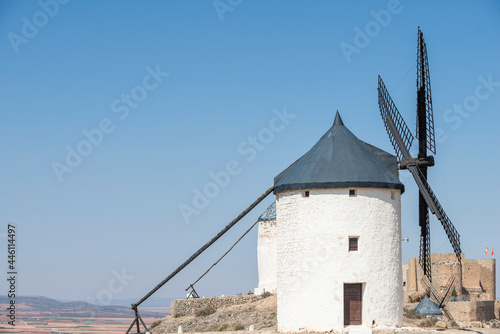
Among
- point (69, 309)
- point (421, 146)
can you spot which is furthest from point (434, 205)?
point (69, 309)

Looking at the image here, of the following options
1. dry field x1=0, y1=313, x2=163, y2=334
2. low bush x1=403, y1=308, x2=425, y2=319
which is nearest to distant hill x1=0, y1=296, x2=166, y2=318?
dry field x1=0, y1=313, x2=163, y2=334

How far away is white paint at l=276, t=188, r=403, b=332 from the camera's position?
70.9 feet

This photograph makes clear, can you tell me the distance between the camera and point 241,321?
30.1 m

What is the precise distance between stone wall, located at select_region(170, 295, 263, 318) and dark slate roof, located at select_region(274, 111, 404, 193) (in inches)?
501

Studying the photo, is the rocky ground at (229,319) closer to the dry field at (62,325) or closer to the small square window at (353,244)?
the dry field at (62,325)

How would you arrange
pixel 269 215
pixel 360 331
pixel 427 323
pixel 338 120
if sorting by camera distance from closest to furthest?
1. pixel 360 331
2. pixel 338 120
3. pixel 427 323
4. pixel 269 215

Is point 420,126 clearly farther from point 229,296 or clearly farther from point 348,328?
point 348,328

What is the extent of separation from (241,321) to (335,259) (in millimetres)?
9491

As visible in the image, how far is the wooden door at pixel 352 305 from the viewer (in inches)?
859

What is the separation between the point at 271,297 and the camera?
33594 millimetres

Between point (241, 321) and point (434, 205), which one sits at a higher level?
point (434, 205)

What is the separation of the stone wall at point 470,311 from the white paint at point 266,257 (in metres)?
8.09

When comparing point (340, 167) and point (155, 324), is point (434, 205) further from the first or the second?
point (155, 324)

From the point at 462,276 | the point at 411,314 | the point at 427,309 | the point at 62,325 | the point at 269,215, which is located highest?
the point at 269,215
